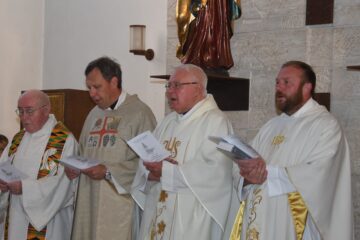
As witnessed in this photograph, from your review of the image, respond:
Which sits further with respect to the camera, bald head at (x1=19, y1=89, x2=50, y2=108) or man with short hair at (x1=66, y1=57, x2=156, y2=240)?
bald head at (x1=19, y1=89, x2=50, y2=108)

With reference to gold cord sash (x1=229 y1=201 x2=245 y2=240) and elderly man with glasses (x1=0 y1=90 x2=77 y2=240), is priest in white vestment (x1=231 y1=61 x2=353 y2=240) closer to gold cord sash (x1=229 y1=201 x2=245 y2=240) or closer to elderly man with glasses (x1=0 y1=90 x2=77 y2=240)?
gold cord sash (x1=229 y1=201 x2=245 y2=240)

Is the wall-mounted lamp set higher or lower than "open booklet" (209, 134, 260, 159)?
higher

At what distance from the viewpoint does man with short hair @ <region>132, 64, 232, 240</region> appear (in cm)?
561

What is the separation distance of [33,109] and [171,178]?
158 centimetres

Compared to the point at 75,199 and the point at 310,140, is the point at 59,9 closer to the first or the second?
the point at 75,199

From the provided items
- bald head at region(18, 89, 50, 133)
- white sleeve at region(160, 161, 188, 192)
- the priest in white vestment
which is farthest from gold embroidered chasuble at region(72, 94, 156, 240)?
the priest in white vestment

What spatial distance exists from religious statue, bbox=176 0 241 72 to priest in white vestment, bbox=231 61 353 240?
1855 millimetres

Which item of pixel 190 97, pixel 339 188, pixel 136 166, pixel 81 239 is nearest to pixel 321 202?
pixel 339 188

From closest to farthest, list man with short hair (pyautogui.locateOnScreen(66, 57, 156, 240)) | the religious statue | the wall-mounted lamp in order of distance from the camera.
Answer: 1. man with short hair (pyautogui.locateOnScreen(66, 57, 156, 240))
2. the religious statue
3. the wall-mounted lamp

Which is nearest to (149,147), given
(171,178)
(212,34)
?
(171,178)

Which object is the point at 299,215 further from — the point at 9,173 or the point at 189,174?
the point at 9,173

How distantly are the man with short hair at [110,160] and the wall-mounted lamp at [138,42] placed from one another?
1.82 m

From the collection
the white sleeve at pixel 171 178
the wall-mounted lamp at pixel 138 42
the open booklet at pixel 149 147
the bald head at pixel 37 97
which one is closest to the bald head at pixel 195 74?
the open booklet at pixel 149 147

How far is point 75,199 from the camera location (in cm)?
660
